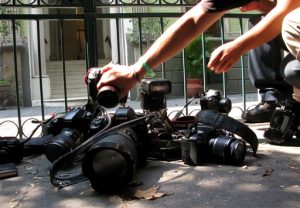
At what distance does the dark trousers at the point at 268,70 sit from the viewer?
3912 mm

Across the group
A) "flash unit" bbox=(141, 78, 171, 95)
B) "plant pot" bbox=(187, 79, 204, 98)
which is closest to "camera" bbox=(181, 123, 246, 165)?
"flash unit" bbox=(141, 78, 171, 95)

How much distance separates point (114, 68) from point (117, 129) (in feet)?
1.91

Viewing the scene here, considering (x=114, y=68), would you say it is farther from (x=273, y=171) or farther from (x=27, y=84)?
(x=27, y=84)

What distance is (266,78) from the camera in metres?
4.07

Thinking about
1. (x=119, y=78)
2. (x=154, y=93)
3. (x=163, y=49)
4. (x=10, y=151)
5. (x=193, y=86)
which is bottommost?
(x=193, y=86)

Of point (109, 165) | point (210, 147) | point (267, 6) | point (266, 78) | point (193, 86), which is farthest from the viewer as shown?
point (193, 86)

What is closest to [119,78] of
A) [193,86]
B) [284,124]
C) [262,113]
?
[284,124]

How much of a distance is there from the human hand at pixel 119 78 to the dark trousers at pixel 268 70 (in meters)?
2.19

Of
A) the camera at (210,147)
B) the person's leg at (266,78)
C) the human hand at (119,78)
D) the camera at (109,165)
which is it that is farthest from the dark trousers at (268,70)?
the human hand at (119,78)

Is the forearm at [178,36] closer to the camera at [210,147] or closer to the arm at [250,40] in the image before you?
the arm at [250,40]

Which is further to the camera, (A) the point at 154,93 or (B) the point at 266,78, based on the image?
(B) the point at 266,78

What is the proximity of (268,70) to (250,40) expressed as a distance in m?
2.25

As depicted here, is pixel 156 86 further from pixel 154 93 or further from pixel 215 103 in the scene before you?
pixel 215 103

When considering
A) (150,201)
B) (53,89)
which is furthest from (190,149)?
(53,89)
